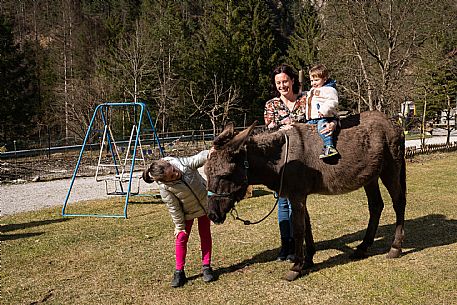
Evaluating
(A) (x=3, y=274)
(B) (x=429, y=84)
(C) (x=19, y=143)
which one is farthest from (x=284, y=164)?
(C) (x=19, y=143)

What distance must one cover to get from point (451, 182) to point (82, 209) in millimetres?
10099

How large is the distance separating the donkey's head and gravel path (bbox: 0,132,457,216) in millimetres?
8012

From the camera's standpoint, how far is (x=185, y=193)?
4957 millimetres

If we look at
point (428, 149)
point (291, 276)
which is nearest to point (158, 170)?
point (291, 276)

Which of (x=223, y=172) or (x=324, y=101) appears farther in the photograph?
(x=324, y=101)

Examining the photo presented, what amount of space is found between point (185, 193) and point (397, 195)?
2.99 metres

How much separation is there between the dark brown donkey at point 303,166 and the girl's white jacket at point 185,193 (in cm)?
60

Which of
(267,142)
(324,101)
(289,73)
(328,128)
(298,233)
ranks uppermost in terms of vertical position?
(289,73)

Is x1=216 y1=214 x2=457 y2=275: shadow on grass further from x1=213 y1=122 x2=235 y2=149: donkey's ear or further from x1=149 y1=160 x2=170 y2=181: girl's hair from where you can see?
x1=213 y1=122 x2=235 y2=149: donkey's ear

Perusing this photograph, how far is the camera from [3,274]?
568 centimetres

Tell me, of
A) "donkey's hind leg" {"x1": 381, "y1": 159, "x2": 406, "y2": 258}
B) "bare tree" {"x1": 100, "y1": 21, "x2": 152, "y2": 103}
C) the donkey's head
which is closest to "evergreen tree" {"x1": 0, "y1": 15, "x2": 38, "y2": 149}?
"bare tree" {"x1": 100, "y1": 21, "x2": 152, "y2": 103}

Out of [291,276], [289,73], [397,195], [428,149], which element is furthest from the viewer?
[428,149]

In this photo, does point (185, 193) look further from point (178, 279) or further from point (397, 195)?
point (397, 195)

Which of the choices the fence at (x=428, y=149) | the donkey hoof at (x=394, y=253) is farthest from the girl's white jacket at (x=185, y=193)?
the fence at (x=428, y=149)
